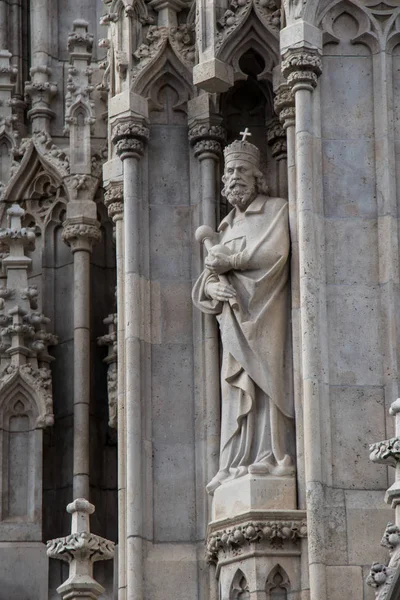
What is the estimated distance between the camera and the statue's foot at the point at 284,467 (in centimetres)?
2458

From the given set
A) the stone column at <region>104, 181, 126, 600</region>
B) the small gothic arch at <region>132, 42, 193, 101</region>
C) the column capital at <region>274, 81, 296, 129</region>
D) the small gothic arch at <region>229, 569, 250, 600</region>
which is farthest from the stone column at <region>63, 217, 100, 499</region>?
the column capital at <region>274, 81, 296, 129</region>

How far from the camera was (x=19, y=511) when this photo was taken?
1097 inches

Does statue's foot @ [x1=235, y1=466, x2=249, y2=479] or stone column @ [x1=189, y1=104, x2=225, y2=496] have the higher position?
stone column @ [x1=189, y1=104, x2=225, y2=496]

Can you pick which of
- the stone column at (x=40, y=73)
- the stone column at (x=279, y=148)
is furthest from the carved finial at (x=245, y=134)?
the stone column at (x=40, y=73)

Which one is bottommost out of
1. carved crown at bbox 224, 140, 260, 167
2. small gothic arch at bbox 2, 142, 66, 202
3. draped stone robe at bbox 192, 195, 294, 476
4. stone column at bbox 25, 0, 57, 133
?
draped stone robe at bbox 192, 195, 294, 476

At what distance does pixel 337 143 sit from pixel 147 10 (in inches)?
102

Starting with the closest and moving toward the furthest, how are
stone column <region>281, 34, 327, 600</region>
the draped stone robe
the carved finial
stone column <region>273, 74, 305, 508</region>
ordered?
stone column <region>281, 34, 327, 600</region>, stone column <region>273, 74, 305, 508</region>, the draped stone robe, the carved finial

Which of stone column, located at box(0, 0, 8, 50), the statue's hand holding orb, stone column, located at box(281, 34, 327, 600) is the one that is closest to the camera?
stone column, located at box(281, 34, 327, 600)

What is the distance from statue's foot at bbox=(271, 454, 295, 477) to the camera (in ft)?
80.6

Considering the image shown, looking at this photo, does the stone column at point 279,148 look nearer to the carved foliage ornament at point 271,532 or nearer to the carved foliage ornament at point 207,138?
the carved foliage ornament at point 207,138

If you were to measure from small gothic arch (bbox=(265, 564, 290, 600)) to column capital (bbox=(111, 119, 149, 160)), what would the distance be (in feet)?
13.9

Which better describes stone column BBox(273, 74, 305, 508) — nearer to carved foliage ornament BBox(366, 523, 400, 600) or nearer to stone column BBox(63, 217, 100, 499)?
carved foliage ornament BBox(366, 523, 400, 600)

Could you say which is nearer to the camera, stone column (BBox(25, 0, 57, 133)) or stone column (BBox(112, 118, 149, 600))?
stone column (BBox(112, 118, 149, 600))

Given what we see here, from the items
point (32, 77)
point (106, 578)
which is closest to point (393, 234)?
point (106, 578)
